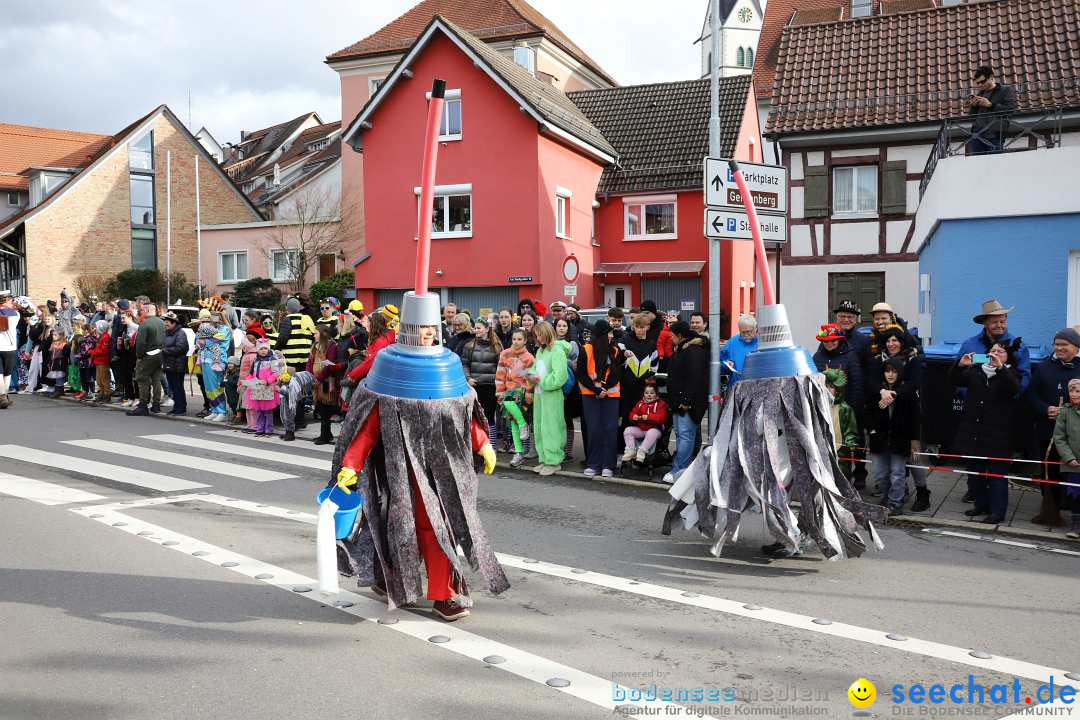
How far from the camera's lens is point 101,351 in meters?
18.3

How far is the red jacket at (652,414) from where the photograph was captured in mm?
11016

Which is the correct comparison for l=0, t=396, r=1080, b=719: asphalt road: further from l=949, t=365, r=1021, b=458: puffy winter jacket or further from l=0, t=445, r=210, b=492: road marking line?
l=949, t=365, r=1021, b=458: puffy winter jacket

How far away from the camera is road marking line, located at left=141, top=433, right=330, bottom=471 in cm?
1157

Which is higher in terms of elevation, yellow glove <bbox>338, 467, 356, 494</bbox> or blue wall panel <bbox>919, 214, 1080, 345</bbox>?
blue wall panel <bbox>919, 214, 1080, 345</bbox>

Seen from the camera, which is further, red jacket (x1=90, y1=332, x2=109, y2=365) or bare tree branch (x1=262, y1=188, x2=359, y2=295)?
bare tree branch (x1=262, y1=188, x2=359, y2=295)

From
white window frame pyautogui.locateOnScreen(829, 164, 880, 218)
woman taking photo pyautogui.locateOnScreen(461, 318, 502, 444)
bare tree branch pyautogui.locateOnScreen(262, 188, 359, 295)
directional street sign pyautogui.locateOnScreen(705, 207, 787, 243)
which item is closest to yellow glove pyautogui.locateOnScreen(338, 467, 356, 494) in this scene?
directional street sign pyautogui.locateOnScreen(705, 207, 787, 243)

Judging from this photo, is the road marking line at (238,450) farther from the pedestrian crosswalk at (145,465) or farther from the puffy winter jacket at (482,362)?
the puffy winter jacket at (482,362)

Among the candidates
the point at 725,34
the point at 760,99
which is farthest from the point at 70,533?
the point at 725,34

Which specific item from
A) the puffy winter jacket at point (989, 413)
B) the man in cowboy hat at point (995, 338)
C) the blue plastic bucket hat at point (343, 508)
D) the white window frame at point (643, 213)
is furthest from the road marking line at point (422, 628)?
the white window frame at point (643, 213)

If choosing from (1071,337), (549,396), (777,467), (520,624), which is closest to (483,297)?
(549,396)

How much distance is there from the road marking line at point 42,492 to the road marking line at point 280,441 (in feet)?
10.2

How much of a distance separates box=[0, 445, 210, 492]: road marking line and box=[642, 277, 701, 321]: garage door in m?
20.6

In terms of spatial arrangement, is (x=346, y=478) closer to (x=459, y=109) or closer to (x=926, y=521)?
(x=926, y=521)

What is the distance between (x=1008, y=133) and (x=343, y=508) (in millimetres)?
11952
